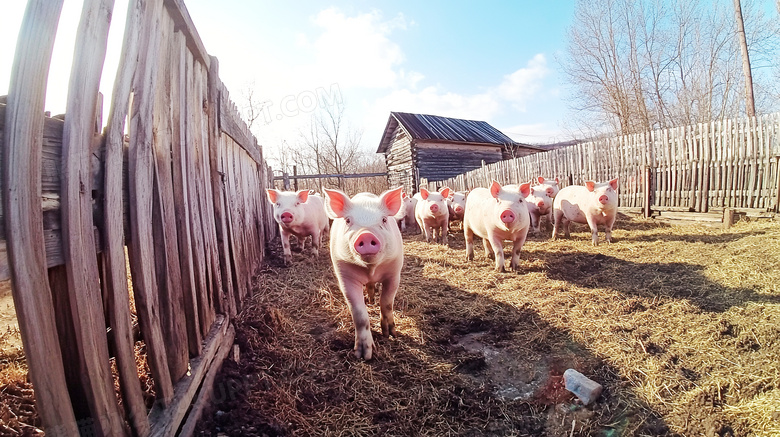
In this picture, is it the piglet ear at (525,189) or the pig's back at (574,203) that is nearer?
the piglet ear at (525,189)

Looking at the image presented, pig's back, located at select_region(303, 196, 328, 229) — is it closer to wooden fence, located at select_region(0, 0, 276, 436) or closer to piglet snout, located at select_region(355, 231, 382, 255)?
wooden fence, located at select_region(0, 0, 276, 436)

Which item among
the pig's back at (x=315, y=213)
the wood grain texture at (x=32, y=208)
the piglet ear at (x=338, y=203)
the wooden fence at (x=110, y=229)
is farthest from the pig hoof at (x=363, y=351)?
the pig's back at (x=315, y=213)

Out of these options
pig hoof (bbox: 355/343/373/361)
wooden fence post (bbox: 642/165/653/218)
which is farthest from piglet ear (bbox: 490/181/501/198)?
wooden fence post (bbox: 642/165/653/218)

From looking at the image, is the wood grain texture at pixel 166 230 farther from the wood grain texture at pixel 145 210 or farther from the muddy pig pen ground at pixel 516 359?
the muddy pig pen ground at pixel 516 359

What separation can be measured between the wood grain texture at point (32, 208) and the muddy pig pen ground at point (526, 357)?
3.68ft

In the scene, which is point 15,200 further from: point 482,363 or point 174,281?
point 482,363

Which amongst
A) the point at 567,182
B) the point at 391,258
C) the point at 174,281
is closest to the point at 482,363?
the point at 391,258

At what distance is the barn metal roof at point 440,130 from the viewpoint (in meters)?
19.7

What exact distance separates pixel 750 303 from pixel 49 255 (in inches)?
207

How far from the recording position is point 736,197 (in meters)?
7.51

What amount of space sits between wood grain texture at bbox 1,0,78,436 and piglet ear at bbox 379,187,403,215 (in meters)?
2.42

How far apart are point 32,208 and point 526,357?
10.6 ft

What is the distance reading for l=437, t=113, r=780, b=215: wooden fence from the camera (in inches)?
279

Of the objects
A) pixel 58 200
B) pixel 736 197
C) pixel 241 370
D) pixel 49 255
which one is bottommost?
pixel 241 370
